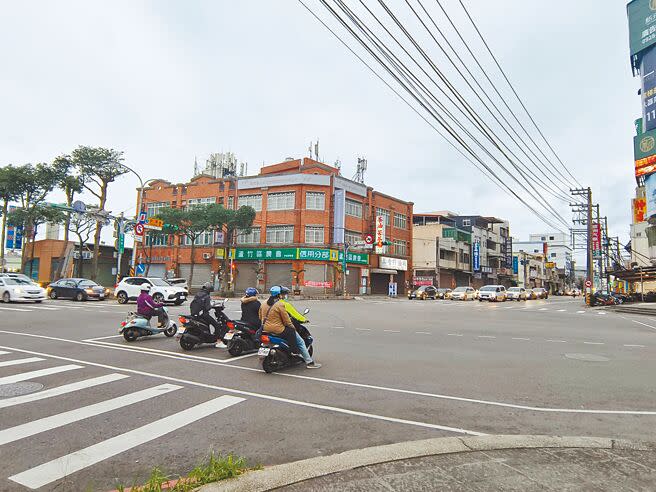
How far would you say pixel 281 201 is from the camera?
153ft

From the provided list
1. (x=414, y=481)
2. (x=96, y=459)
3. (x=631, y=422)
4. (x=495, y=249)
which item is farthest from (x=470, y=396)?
(x=495, y=249)

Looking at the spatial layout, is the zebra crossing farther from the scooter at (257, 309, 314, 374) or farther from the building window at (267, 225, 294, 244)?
the building window at (267, 225, 294, 244)

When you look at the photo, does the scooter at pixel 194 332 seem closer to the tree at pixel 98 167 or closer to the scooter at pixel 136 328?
the scooter at pixel 136 328

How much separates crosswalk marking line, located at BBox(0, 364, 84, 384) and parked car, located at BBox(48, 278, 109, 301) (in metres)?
21.6

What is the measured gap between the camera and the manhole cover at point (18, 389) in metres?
5.93

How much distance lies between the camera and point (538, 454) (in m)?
3.91

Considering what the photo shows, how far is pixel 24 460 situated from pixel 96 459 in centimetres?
63

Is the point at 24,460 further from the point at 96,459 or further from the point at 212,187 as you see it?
the point at 212,187

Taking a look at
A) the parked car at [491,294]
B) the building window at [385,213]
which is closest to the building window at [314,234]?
the building window at [385,213]

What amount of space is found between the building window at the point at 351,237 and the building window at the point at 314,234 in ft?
10.3

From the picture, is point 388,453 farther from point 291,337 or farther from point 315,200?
point 315,200

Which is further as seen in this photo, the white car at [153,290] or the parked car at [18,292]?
the white car at [153,290]


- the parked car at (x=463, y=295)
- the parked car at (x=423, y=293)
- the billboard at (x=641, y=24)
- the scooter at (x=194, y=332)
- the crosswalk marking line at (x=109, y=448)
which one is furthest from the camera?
the parked car at (x=423, y=293)

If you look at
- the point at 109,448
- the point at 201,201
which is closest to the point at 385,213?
the point at 201,201
